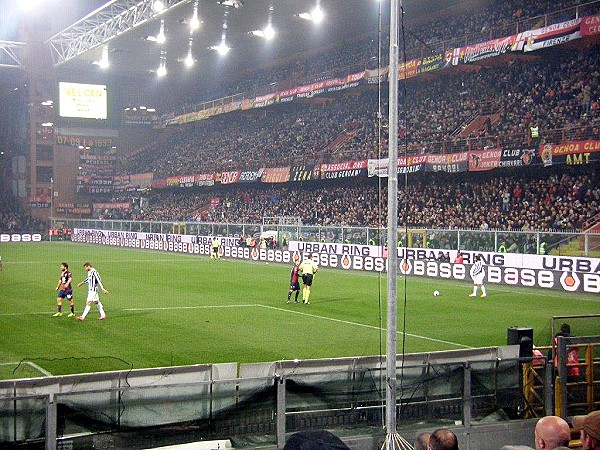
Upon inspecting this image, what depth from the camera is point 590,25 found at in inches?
1507

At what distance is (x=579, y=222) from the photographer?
37.4 meters

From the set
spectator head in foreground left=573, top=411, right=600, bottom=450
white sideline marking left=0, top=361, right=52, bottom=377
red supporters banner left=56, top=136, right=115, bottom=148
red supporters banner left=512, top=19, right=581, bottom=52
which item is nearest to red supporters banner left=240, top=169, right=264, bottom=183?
red supporters banner left=56, top=136, right=115, bottom=148

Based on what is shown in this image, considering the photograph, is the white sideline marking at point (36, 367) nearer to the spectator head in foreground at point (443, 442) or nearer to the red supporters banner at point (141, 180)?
the spectator head in foreground at point (443, 442)

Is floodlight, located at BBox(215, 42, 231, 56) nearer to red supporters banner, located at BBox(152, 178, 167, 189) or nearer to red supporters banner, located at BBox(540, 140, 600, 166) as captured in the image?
red supporters banner, located at BBox(152, 178, 167, 189)

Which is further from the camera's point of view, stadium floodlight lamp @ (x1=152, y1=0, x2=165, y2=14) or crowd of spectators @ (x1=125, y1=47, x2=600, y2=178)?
stadium floodlight lamp @ (x1=152, y1=0, x2=165, y2=14)

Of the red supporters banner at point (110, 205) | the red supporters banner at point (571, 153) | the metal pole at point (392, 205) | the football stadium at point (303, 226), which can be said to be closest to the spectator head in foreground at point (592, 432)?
the football stadium at point (303, 226)

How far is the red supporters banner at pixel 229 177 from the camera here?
66312 mm

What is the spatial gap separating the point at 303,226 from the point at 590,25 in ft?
64.4

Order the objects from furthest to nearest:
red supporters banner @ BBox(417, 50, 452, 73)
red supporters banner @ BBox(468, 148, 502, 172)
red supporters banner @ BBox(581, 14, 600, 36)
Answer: red supporters banner @ BBox(417, 50, 452, 73) < red supporters banner @ BBox(468, 148, 502, 172) < red supporters banner @ BBox(581, 14, 600, 36)

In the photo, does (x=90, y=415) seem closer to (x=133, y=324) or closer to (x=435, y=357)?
(x=435, y=357)

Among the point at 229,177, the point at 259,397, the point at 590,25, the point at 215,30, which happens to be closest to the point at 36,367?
the point at 259,397

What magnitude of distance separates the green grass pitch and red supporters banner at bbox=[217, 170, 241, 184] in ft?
83.5

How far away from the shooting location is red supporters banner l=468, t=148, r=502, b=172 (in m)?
42.4

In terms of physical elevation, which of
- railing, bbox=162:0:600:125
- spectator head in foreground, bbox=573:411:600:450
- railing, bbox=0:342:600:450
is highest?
railing, bbox=162:0:600:125
